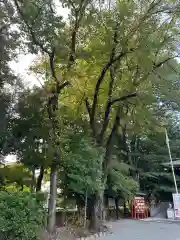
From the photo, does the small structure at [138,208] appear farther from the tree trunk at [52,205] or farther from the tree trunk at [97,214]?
the tree trunk at [52,205]

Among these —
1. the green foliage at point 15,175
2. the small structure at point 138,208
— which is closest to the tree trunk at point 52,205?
the green foliage at point 15,175

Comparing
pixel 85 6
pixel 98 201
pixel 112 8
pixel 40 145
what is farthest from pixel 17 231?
pixel 112 8

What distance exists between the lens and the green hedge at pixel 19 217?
598 centimetres

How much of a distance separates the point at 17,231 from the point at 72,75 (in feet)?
18.5

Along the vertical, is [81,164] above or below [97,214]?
above

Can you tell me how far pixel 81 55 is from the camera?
9.70 meters

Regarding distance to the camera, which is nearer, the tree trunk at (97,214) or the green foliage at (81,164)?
the green foliage at (81,164)

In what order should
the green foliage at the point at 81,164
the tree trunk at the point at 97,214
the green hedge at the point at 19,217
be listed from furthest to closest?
the tree trunk at the point at 97,214
the green foliage at the point at 81,164
the green hedge at the point at 19,217

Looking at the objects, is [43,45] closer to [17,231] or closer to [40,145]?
[40,145]

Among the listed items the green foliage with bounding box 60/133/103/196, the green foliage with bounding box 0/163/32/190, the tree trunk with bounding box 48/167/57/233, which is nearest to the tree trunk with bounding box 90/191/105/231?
the green foliage with bounding box 60/133/103/196

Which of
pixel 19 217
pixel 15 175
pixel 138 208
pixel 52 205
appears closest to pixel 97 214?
pixel 52 205

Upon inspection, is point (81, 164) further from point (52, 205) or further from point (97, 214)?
point (97, 214)

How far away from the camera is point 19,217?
6.07 metres

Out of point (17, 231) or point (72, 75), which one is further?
point (72, 75)
